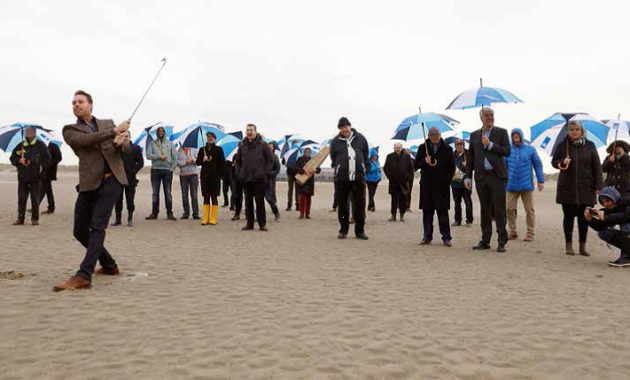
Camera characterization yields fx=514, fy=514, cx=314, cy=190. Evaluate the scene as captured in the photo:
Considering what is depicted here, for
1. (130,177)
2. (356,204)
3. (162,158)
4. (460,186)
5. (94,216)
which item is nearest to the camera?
(94,216)

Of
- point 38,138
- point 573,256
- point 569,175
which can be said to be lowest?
point 573,256

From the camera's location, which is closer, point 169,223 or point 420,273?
point 420,273

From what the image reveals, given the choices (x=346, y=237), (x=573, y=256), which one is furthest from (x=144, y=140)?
(x=573, y=256)

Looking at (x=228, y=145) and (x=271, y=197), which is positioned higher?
(x=228, y=145)

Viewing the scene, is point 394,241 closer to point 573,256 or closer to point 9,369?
point 573,256

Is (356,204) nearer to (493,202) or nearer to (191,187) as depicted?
(493,202)

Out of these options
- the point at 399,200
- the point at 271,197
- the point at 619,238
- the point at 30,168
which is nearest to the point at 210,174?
the point at 271,197

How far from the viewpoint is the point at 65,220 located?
11.9 meters

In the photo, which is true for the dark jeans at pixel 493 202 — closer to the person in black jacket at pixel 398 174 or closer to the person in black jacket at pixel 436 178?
the person in black jacket at pixel 436 178

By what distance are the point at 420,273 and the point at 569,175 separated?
133 inches

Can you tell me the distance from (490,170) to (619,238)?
202 cm

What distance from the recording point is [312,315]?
416 centimetres

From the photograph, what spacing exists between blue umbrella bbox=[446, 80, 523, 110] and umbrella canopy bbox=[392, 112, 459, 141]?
2.57 feet

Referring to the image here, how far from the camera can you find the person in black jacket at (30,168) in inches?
415
